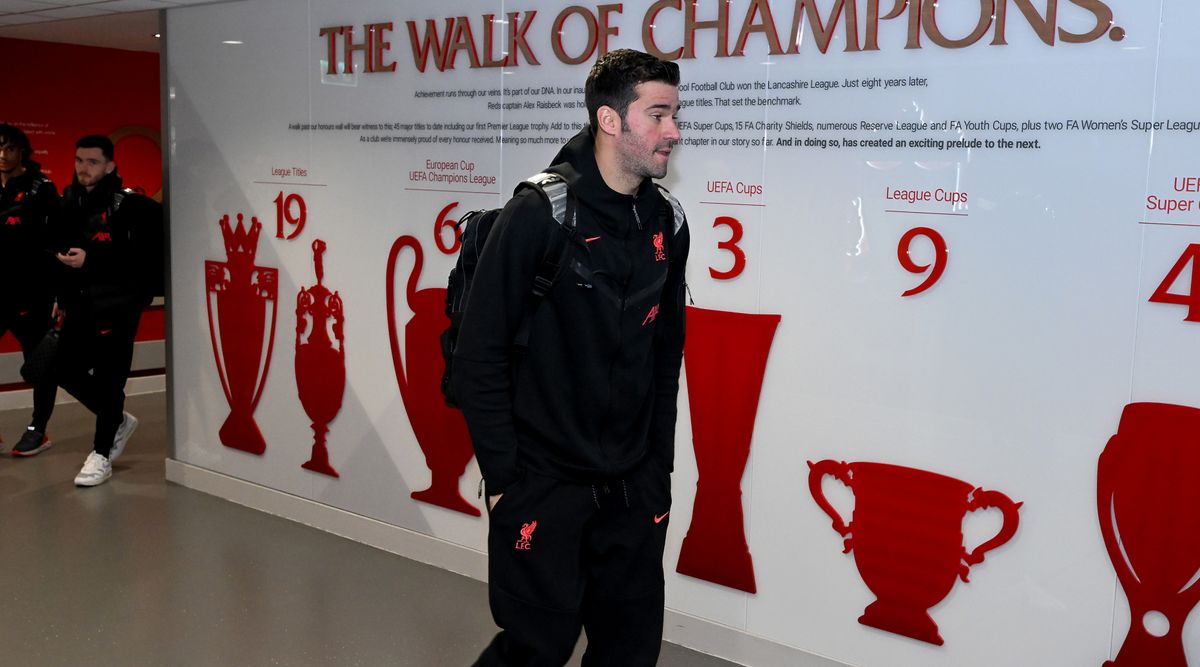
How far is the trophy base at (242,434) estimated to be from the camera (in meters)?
5.54

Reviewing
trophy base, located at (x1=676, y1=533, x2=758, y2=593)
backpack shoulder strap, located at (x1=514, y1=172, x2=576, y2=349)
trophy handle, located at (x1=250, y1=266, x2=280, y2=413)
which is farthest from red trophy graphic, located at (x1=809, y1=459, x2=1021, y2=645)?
trophy handle, located at (x1=250, y1=266, x2=280, y2=413)

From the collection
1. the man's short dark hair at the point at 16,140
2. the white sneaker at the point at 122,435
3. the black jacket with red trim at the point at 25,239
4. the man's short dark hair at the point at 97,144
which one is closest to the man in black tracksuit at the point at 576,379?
the man's short dark hair at the point at 97,144

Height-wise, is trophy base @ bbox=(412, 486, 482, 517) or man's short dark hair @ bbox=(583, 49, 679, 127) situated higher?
man's short dark hair @ bbox=(583, 49, 679, 127)

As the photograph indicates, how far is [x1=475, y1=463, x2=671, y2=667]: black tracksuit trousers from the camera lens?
8.26 feet

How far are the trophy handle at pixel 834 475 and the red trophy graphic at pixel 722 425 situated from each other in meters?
0.26

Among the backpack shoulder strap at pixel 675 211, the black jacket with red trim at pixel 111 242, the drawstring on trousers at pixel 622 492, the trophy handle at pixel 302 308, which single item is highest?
the backpack shoulder strap at pixel 675 211

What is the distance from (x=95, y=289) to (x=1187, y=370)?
4927 mm

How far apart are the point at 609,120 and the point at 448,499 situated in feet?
8.28

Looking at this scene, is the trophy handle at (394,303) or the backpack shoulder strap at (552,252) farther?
the trophy handle at (394,303)

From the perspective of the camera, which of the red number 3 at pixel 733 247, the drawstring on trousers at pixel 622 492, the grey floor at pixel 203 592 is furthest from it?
the grey floor at pixel 203 592

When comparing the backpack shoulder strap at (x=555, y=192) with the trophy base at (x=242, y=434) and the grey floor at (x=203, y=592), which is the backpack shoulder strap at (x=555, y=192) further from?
the trophy base at (x=242, y=434)

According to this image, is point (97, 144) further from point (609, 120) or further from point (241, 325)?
point (609, 120)

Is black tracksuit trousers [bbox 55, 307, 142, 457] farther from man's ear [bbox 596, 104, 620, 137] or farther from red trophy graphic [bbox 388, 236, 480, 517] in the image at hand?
man's ear [bbox 596, 104, 620, 137]

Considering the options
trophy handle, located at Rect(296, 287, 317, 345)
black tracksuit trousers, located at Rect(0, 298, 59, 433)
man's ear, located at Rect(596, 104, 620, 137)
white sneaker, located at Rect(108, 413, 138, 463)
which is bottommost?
white sneaker, located at Rect(108, 413, 138, 463)
